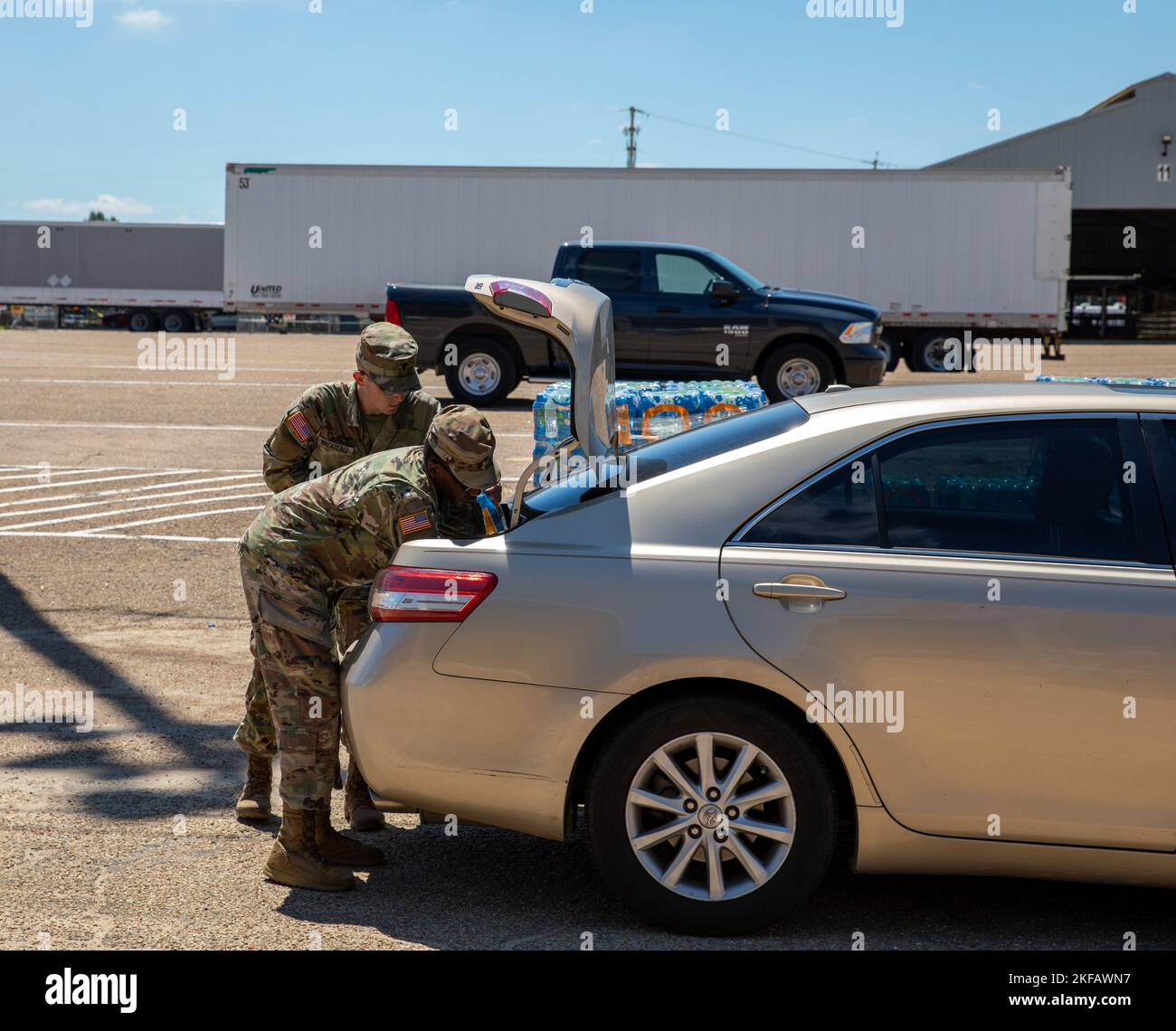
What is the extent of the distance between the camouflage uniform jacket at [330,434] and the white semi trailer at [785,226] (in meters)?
19.8

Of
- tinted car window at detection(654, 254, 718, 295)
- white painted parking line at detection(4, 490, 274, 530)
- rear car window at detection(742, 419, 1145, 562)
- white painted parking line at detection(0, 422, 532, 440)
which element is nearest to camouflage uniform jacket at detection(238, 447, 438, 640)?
rear car window at detection(742, 419, 1145, 562)

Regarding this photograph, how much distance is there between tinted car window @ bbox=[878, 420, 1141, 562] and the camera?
12.4 feet

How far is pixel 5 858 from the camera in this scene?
4.37 metres

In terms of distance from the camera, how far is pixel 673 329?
17.3 m

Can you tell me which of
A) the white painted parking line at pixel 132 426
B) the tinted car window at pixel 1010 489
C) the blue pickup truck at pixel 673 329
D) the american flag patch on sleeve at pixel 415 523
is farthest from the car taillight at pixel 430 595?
the blue pickup truck at pixel 673 329

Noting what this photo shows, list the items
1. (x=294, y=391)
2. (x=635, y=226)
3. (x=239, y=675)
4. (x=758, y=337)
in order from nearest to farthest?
(x=239, y=675) → (x=758, y=337) → (x=294, y=391) → (x=635, y=226)

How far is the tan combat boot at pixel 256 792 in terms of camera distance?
4.78 meters

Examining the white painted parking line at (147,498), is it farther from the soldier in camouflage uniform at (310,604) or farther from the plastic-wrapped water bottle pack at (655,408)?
the soldier in camouflage uniform at (310,604)

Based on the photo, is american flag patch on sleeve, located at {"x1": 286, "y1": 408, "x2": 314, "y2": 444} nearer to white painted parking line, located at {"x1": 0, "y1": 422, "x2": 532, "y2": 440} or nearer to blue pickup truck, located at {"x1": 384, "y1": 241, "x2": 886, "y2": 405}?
white painted parking line, located at {"x1": 0, "y1": 422, "x2": 532, "y2": 440}

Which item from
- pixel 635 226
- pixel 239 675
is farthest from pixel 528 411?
pixel 239 675

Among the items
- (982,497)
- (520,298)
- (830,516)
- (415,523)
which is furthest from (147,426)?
(982,497)

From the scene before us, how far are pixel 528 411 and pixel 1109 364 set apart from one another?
16440 mm

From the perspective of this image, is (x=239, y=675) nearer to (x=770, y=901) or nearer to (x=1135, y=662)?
(x=770, y=901)

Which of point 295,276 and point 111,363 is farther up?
point 295,276
